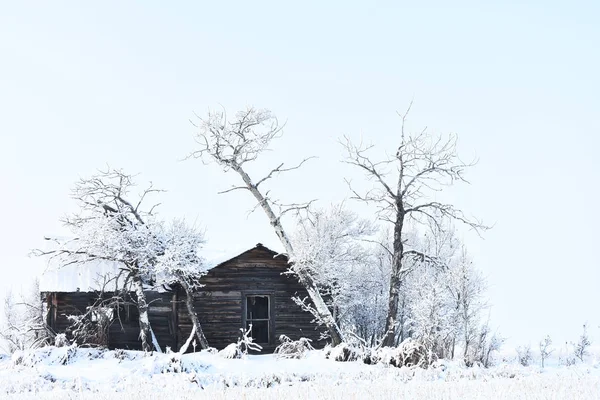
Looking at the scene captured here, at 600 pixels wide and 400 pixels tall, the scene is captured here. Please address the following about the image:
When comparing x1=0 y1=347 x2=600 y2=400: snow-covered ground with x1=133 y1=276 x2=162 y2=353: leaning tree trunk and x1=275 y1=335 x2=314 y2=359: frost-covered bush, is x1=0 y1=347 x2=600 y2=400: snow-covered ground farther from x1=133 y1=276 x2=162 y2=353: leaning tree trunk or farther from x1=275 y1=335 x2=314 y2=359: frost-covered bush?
x1=133 y1=276 x2=162 y2=353: leaning tree trunk

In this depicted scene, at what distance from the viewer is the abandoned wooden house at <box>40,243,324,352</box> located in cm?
2698

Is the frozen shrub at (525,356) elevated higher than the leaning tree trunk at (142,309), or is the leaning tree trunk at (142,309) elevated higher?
the leaning tree trunk at (142,309)

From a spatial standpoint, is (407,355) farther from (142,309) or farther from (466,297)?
(466,297)

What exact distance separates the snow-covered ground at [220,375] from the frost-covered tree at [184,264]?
3.69m

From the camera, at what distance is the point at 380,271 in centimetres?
3806

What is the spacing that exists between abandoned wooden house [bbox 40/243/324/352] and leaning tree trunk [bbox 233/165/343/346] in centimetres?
94

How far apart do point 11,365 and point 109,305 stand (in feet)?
22.0

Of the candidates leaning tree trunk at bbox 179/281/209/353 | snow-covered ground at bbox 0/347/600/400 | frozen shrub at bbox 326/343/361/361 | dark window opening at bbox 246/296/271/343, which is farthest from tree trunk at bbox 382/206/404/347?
leaning tree trunk at bbox 179/281/209/353

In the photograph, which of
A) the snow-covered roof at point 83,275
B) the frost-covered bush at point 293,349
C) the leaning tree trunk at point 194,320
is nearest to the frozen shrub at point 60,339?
the snow-covered roof at point 83,275

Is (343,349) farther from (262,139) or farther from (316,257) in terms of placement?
(262,139)

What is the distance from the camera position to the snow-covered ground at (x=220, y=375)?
11.8 metres

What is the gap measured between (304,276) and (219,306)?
369 cm

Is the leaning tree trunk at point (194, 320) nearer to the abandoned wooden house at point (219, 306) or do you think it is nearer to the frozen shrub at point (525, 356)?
the abandoned wooden house at point (219, 306)

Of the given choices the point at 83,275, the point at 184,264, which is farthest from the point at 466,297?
the point at 83,275
